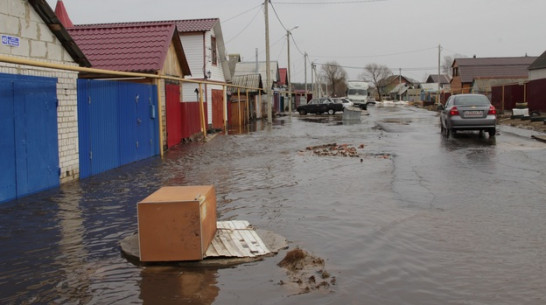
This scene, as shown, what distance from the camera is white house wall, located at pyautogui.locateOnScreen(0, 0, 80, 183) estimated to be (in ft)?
30.1

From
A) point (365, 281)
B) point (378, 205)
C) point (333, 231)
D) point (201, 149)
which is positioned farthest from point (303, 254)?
point (201, 149)

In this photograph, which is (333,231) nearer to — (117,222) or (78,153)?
(117,222)

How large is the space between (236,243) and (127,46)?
1397 cm

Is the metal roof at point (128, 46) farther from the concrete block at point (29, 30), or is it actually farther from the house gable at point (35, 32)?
the concrete block at point (29, 30)

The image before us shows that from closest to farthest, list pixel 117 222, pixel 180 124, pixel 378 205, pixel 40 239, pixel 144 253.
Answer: pixel 144 253
pixel 40 239
pixel 117 222
pixel 378 205
pixel 180 124

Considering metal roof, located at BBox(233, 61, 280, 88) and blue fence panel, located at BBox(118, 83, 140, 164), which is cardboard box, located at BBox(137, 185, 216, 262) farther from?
metal roof, located at BBox(233, 61, 280, 88)

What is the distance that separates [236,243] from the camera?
576cm

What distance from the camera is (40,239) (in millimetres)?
6289

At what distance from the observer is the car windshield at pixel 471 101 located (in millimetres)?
18250

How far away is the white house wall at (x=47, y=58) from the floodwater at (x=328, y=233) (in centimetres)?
62

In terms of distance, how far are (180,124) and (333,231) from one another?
13.5 metres

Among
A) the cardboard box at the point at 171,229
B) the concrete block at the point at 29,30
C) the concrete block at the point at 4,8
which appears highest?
the concrete block at the point at 4,8

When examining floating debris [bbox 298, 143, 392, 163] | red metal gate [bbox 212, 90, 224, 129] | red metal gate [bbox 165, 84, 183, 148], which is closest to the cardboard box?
floating debris [bbox 298, 143, 392, 163]

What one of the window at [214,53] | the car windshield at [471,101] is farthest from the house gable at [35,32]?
the window at [214,53]
